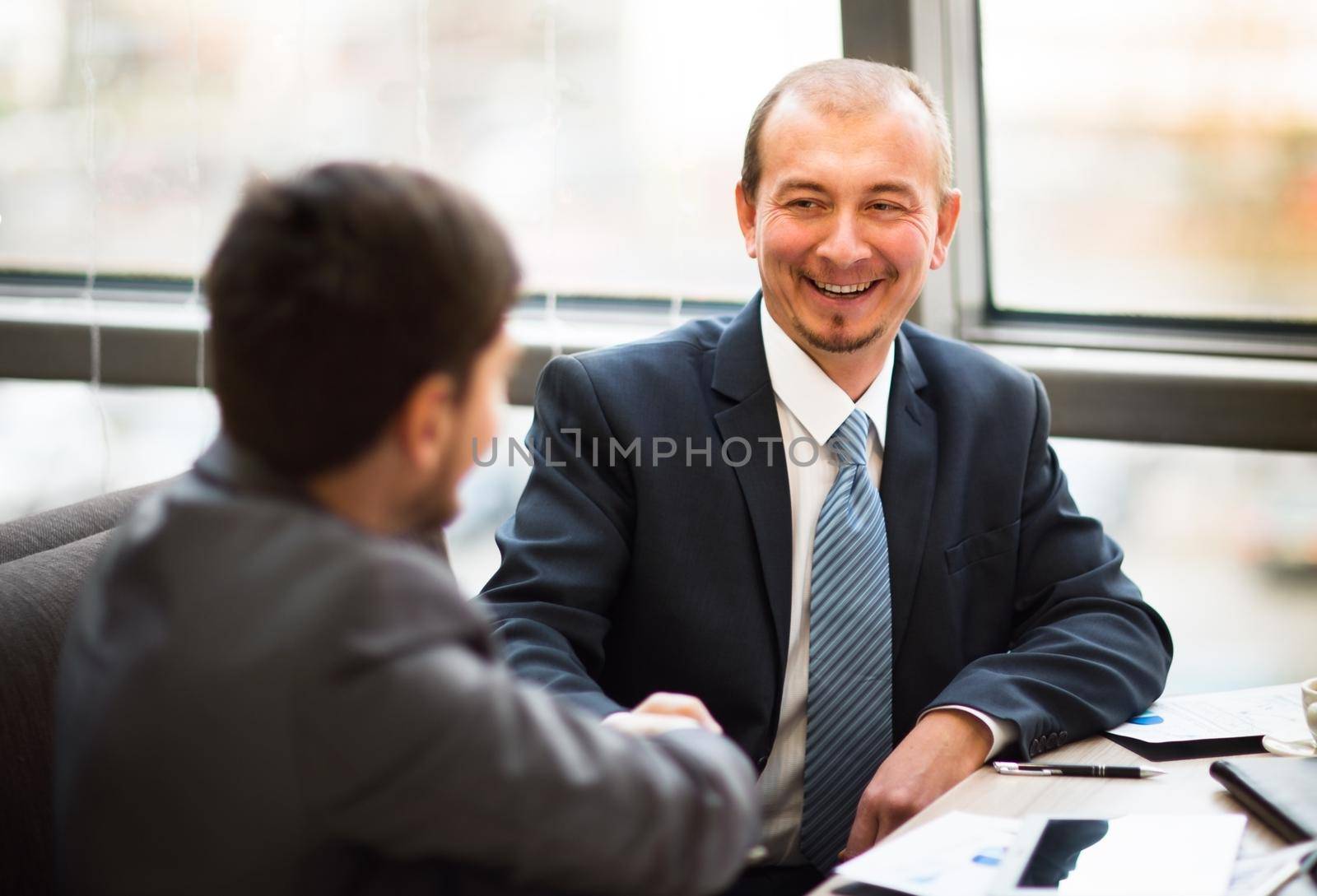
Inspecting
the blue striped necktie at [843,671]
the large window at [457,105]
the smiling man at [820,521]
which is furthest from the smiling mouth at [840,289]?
the large window at [457,105]

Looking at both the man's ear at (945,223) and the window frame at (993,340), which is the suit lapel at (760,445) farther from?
the window frame at (993,340)

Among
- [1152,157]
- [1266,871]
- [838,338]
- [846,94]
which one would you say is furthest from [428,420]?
[1152,157]

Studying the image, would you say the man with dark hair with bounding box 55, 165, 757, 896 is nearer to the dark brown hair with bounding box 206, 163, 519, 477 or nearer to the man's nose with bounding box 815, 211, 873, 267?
the dark brown hair with bounding box 206, 163, 519, 477

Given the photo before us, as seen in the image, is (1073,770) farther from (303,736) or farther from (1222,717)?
(303,736)

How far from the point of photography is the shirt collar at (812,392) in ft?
5.82

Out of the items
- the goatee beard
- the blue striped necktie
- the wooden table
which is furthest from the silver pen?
the goatee beard

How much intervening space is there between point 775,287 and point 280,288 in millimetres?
1118

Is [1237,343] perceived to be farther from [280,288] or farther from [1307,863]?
[280,288]

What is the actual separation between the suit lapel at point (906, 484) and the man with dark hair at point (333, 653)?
2.91 feet

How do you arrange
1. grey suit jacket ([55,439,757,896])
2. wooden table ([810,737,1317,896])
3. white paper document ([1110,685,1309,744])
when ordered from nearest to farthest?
grey suit jacket ([55,439,757,896])
wooden table ([810,737,1317,896])
white paper document ([1110,685,1309,744])

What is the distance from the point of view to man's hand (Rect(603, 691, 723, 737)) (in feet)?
3.37

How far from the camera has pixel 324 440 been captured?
0.83m

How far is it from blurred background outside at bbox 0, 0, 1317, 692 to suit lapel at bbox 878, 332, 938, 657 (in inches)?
31.9

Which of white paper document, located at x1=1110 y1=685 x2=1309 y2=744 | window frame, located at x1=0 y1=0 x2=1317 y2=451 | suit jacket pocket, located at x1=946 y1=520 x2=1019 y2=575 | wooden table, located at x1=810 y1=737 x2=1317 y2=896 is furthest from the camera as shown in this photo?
window frame, located at x1=0 y1=0 x2=1317 y2=451
